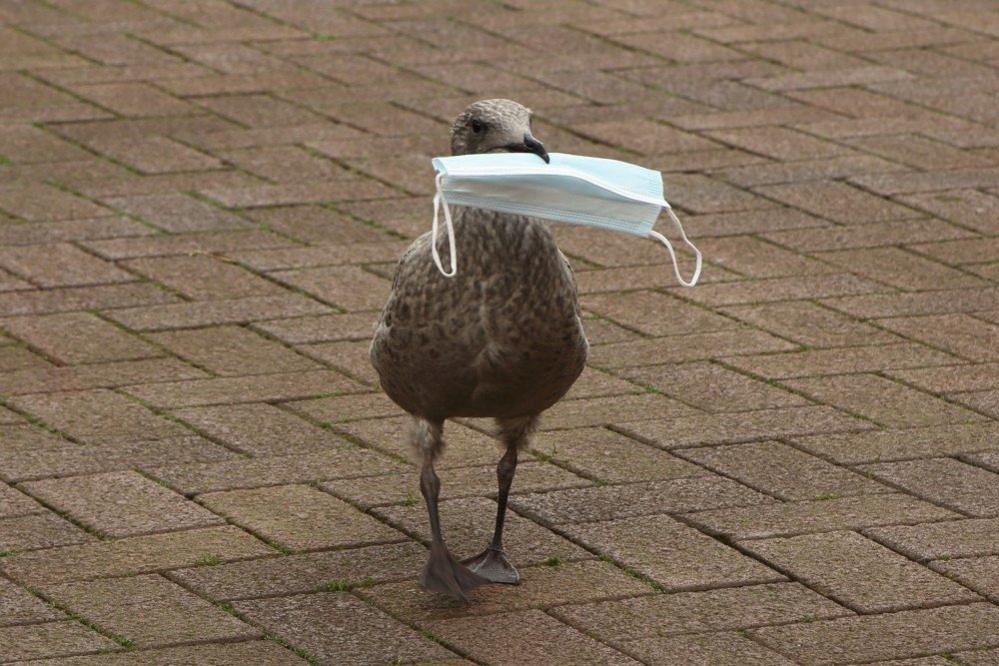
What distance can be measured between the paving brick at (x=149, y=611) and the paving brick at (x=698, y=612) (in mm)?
846

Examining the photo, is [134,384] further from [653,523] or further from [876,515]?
[876,515]

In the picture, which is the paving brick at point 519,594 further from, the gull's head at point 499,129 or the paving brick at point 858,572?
the gull's head at point 499,129

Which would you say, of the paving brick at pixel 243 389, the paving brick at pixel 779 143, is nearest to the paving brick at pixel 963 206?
the paving brick at pixel 779 143

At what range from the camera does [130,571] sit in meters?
4.82

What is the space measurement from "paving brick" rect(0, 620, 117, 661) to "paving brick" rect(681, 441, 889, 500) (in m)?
1.98

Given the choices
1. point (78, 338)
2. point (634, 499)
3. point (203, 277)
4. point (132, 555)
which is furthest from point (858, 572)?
point (203, 277)

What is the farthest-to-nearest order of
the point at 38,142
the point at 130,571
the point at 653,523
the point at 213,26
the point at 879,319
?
1. the point at 213,26
2. the point at 38,142
3. the point at 879,319
4. the point at 653,523
5. the point at 130,571

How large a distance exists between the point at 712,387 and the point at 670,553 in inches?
51.0

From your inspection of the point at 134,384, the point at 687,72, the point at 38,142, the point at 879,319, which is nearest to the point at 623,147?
the point at 687,72

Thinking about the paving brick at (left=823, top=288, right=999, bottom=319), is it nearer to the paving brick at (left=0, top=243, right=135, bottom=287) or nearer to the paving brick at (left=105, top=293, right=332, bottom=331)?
the paving brick at (left=105, top=293, right=332, bottom=331)

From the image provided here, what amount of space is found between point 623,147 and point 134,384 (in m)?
3.21

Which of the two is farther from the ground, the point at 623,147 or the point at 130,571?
the point at 623,147

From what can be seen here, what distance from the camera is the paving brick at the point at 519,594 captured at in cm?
470

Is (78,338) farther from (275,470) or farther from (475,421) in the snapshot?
(475,421)
